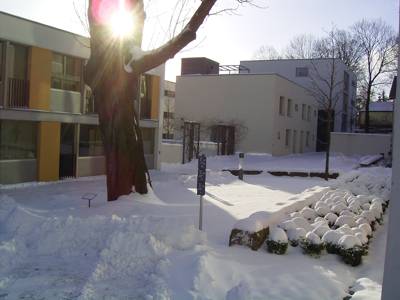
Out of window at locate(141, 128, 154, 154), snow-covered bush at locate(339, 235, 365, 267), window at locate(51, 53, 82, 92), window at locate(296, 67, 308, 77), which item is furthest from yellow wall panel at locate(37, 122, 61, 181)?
window at locate(296, 67, 308, 77)

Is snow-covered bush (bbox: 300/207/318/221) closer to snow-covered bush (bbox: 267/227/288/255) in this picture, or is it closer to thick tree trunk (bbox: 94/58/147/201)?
snow-covered bush (bbox: 267/227/288/255)

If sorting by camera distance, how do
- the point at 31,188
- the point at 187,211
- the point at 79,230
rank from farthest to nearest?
the point at 31,188, the point at 187,211, the point at 79,230

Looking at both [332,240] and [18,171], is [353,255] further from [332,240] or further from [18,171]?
[18,171]

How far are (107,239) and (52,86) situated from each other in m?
14.1

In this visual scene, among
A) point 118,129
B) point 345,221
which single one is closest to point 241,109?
point 118,129

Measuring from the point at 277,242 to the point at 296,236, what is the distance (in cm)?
50

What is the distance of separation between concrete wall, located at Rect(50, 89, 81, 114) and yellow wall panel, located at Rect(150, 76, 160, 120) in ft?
19.9

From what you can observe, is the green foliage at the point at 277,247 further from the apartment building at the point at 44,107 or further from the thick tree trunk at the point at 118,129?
the apartment building at the point at 44,107

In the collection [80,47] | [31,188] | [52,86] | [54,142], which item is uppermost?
[80,47]

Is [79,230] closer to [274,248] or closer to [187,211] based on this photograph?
[274,248]

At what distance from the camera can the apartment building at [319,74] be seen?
54719 mm

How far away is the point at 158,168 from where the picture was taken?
26312mm

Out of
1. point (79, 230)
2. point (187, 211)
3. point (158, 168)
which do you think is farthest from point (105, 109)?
point (158, 168)

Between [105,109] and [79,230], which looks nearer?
[79,230]
